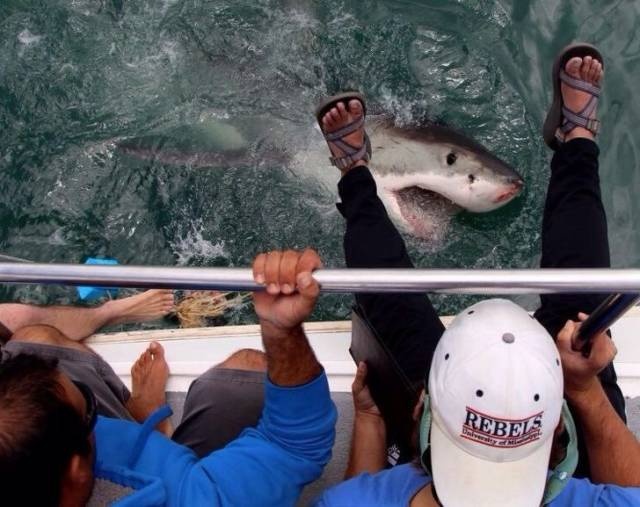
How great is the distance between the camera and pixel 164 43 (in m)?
2.81

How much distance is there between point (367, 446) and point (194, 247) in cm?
128

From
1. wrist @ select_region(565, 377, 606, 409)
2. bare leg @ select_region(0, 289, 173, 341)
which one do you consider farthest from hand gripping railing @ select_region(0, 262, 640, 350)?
bare leg @ select_region(0, 289, 173, 341)

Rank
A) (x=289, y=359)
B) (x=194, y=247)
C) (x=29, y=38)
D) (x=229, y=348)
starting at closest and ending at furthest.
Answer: (x=289, y=359), (x=229, y=348), (x=194, y=247), (x=29, y=38)

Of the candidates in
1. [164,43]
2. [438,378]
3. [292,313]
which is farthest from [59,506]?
[164,43]

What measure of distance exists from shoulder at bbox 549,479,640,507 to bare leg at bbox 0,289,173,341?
4.12ft

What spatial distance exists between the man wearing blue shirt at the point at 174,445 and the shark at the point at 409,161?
107cm

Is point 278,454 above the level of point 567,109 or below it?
below

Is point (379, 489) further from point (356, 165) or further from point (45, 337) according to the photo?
point (356, 165)

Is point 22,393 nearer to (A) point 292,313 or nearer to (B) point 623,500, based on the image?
(A) point 292,313

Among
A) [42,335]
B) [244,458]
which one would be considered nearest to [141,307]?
[42,335]

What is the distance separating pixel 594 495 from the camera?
1.10 meters

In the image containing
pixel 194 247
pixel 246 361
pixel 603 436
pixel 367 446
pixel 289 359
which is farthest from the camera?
pixel 194 247

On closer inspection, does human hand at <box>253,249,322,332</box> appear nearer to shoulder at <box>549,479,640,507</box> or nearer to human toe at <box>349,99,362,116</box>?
shoulder at <box>549,479,640,507</box>

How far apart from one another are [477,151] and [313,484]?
115 centimetres
